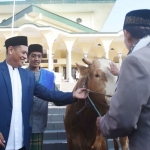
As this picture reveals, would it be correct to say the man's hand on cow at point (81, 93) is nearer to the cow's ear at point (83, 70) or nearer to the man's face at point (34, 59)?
the cow's ear at point (83, 70)

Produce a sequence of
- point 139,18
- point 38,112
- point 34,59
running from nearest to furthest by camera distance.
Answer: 1. point 139,18
2. point 38,112
3. point 34,59

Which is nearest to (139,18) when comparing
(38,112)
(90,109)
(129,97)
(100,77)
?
(129,97)

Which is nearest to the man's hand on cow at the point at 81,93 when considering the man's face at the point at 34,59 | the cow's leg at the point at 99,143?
the cow's leg at the point at 99,143

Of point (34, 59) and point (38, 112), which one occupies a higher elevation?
point (34, 59)

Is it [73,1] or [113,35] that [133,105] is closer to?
[113,35]

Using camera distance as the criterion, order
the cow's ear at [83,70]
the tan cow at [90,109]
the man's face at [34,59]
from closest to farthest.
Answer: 1. the tan cow at [90,109]
2. the cow's ear at [83,70]
3. the man's face at [34,59]

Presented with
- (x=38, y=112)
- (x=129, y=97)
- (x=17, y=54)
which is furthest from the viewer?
(x=38, y=112)

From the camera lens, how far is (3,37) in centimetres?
2322

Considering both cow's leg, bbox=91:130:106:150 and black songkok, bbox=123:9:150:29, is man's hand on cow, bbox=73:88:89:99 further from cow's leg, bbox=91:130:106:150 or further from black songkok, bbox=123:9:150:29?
black songkok, bbox=123:9:150:29

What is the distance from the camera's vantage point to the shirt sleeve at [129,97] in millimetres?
1543

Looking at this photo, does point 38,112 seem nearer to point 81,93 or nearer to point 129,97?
point 81,93

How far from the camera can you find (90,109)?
352 centimetres

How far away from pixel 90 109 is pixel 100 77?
0.62 metres

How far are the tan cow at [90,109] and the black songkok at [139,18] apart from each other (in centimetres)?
118
